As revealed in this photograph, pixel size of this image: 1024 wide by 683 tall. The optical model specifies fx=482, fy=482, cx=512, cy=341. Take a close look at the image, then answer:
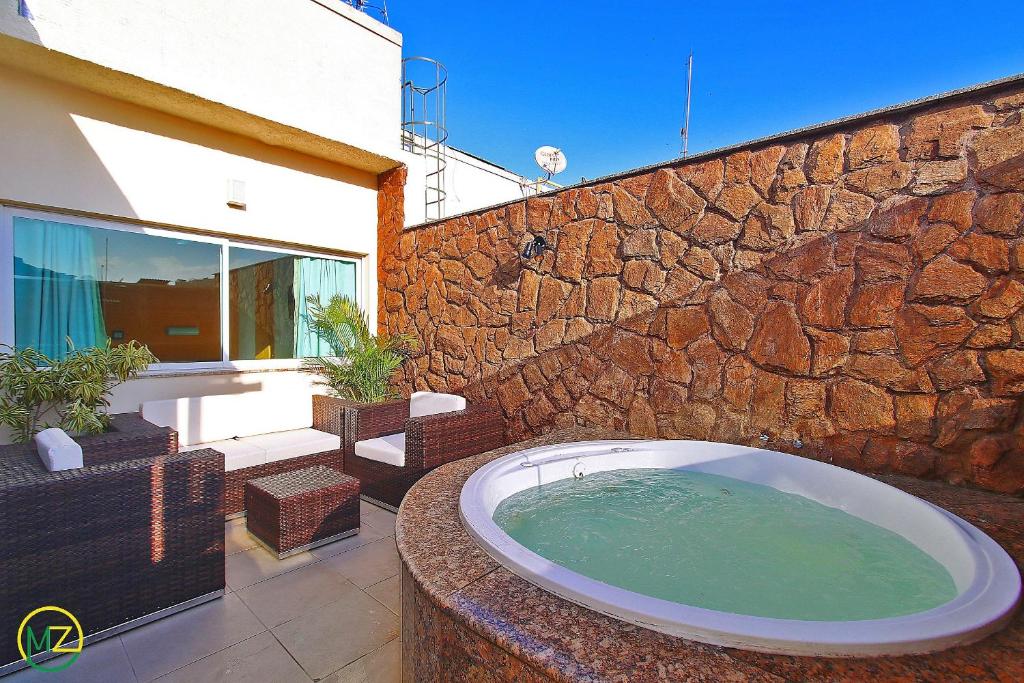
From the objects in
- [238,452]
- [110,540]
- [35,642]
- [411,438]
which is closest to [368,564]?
[411,438]

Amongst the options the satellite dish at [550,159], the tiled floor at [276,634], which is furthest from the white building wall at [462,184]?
the tiled floor at [276,634]

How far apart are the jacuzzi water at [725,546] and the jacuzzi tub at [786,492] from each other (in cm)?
7

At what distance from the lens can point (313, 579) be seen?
274 cm

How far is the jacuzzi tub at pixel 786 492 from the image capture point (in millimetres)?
1230

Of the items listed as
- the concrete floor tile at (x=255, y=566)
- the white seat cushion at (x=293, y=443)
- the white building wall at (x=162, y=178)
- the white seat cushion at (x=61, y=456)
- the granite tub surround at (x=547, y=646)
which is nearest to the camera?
the granite tub surround at (x=547, y=646)

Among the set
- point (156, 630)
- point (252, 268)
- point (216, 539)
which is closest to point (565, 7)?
point (252, 268)

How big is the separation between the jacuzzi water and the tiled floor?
82 centimetres

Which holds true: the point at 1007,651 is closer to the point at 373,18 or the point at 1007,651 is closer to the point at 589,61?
the point at 373,18

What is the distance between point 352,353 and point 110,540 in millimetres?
3180

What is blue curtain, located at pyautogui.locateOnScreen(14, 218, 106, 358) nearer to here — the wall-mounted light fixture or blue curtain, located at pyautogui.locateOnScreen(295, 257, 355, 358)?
the wall-mounted light fixture

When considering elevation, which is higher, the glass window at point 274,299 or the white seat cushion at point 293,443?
the glass window at point 274,299

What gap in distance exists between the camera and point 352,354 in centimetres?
527

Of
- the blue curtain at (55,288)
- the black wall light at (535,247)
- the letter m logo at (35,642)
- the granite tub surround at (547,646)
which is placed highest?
the black wall light at (535,247)

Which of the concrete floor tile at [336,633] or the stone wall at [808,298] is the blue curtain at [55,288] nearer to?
the concrete floor tile at [336,633]
